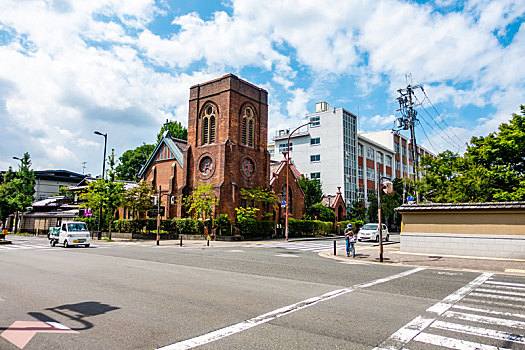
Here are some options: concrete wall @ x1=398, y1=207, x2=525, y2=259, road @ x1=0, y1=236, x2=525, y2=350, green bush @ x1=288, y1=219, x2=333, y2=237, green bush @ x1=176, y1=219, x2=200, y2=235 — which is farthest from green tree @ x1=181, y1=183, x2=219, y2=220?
road @ x1=0, y1=236, x2=525, y2=350

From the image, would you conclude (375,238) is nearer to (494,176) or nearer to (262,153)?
(494,176)

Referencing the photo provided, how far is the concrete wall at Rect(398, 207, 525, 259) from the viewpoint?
54.0 feet

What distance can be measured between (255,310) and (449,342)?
3.31 metres

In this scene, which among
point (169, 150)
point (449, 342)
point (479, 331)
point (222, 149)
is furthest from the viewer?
point (169, 150)

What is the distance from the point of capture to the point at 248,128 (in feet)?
126

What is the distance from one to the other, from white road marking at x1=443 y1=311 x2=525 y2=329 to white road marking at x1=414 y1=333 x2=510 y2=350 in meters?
1.41

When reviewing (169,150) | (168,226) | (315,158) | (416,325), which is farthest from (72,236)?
(315,158)

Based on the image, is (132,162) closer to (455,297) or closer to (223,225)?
(223,225)

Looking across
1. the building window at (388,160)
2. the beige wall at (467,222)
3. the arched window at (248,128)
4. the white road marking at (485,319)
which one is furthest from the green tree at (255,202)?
the building window at (388,160)

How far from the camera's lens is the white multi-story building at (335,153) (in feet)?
198

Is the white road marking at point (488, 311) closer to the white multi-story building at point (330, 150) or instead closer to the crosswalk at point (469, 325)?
the crosswalk at point (469, 325)

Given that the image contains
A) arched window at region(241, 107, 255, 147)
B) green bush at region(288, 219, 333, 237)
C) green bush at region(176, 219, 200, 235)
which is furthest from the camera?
green bush at region(288, 219, 333, 237)

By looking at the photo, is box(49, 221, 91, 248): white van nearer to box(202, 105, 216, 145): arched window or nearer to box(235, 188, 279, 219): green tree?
box(235, 188, 279, 219): green tree

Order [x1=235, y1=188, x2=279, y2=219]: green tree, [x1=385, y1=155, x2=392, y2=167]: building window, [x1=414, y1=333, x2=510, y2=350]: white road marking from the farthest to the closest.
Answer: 1. [x1=385, y1=155, x2=392, y2=167]: building window
2. [x1=235, y1=188, x2=279, y2=219]: green tree
3. [x1=414, y1=333, x2=510, y2=350]: white road marking
